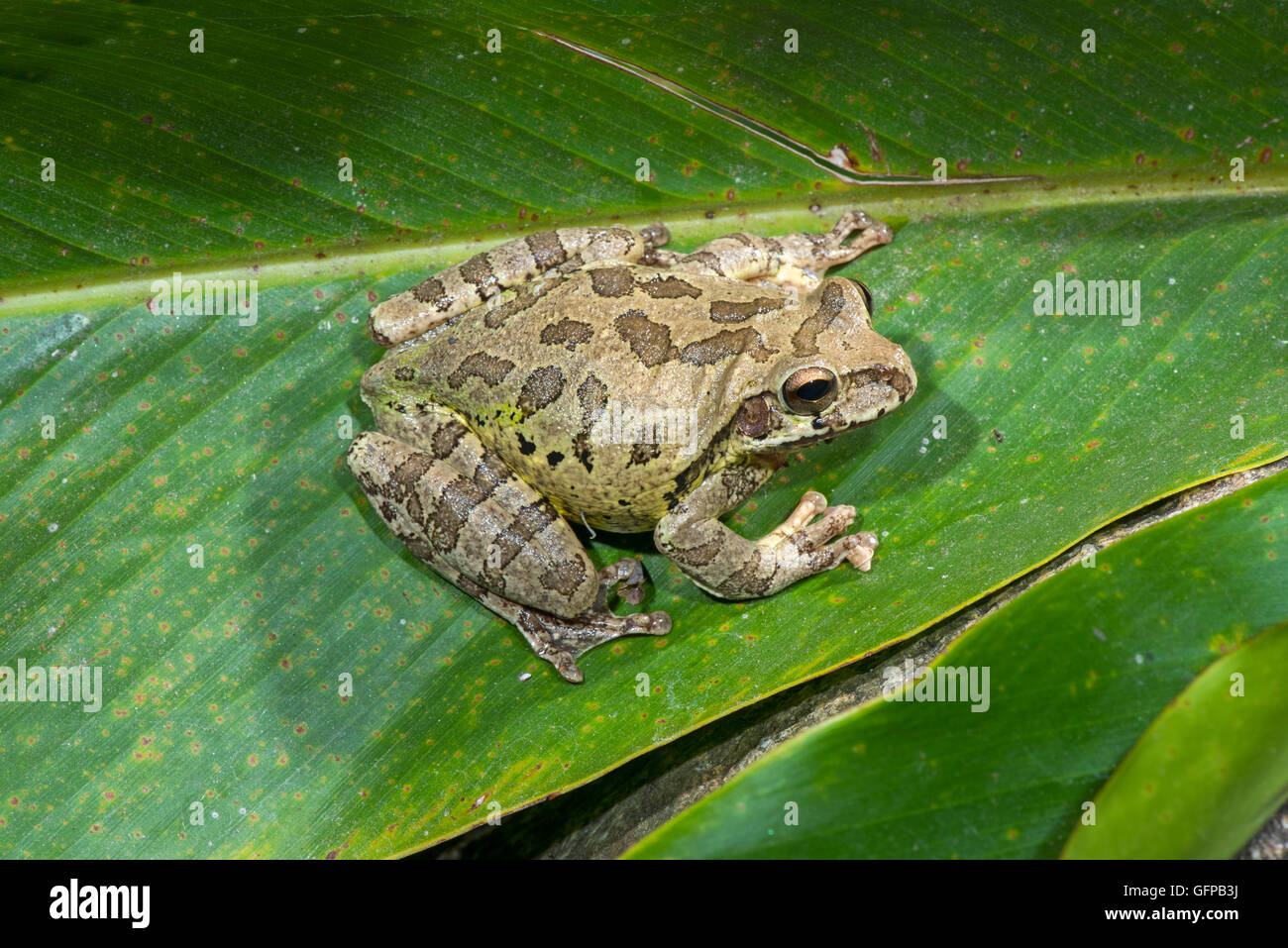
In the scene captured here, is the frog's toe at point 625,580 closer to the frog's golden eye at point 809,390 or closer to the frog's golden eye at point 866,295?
the frog's golden eye at point 809,390

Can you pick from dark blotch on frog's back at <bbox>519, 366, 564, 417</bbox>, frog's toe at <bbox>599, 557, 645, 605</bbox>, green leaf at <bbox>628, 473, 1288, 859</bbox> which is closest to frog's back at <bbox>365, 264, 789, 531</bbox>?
dark blotch on frog's back at <bbox>519, 366, 564, 417</bbox>

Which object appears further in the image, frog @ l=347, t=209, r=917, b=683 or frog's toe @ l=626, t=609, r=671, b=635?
frog's toe @ l=626, t=609, r=671, b=635

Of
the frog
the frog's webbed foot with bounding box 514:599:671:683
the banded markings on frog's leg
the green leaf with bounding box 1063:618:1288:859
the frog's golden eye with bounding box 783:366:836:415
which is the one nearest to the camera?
the green leaf with bounding box 1063:618:1288:859

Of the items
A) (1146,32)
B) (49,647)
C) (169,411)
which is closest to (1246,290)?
(1146,32)

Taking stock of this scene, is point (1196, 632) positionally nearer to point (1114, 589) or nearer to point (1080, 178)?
point (1114, 589)

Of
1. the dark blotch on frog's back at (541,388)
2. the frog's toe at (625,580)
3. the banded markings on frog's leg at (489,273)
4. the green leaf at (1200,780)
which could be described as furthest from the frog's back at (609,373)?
the green leaf at (1200,780)

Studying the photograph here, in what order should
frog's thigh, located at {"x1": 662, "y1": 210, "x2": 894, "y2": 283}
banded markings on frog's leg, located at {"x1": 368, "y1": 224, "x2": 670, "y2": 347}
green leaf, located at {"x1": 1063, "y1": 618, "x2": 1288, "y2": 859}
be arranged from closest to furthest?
green leaf, located at {"x1": 1063, "y1": 618, "x2": 1288, "y2": 859}
banded markings on frog's leg, located at {"x1": 368, "y1": 224, "x2": 670, "y2": 347}
frog's thigh, located at {"x1": 662, "y1": 210, "x2": 894, "y2": 283}

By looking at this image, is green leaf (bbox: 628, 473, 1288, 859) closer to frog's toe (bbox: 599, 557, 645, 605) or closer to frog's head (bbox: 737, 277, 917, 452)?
frog's head (bbox: 737, 277, 917, 452)
